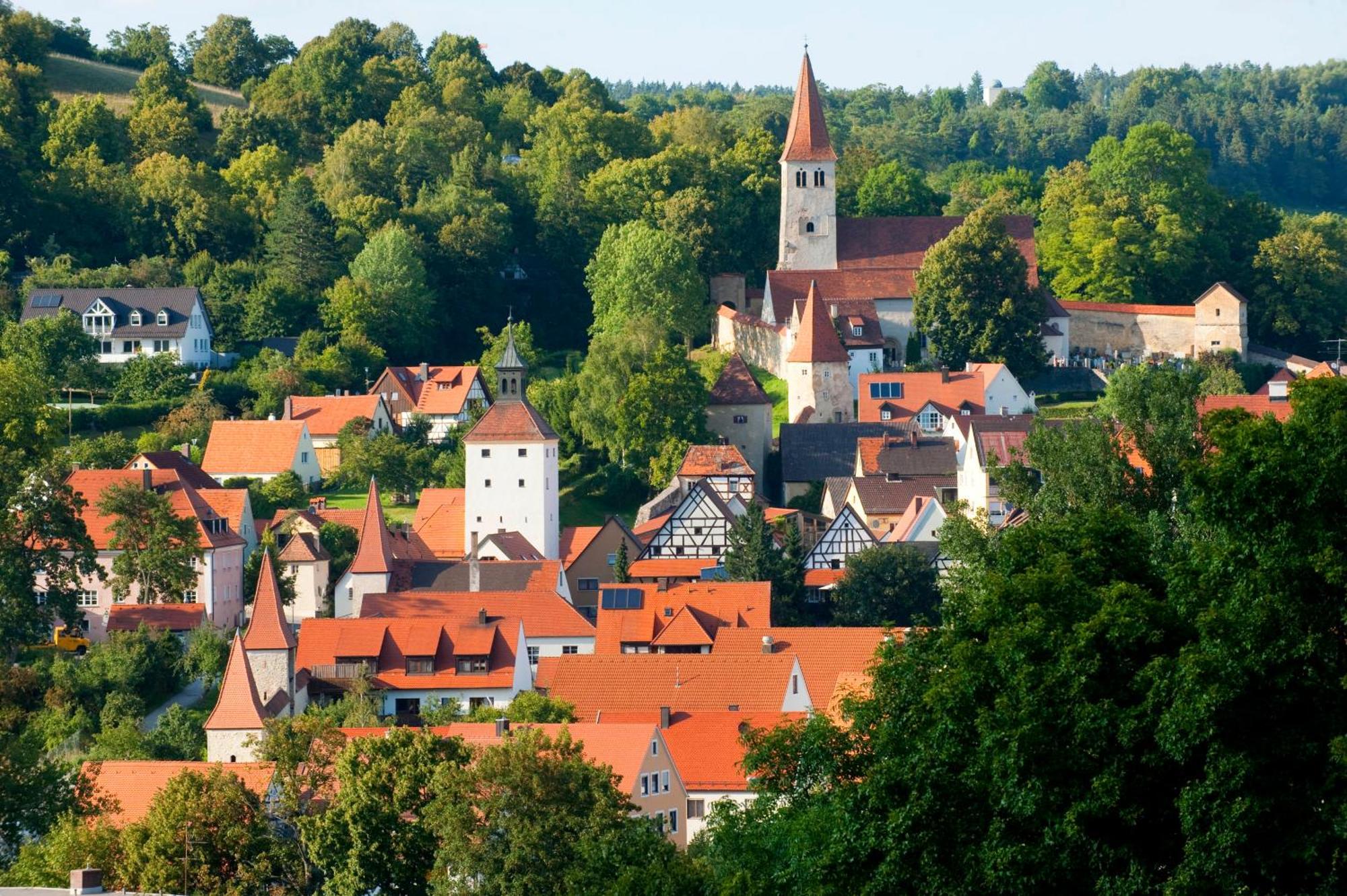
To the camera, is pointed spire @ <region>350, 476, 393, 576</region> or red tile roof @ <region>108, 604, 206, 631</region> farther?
pointed spire @ <region>350, 476, 393, 576</region>

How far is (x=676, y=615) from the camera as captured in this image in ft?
227

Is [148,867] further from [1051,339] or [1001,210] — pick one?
[1001,210]

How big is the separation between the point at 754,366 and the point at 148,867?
52168 mm

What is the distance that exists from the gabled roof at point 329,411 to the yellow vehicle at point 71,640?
18.8 m

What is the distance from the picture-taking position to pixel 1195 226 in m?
102

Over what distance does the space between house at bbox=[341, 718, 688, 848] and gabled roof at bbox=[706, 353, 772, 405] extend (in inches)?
1190

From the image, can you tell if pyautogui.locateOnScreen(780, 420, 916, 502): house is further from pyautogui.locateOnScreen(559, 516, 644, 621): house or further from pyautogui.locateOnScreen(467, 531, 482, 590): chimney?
pyautogui.locateOnScreen(467, 531, 482, 590): chimney

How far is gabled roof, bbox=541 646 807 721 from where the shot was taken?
61469 mm

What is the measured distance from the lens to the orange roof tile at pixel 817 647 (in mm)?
63281

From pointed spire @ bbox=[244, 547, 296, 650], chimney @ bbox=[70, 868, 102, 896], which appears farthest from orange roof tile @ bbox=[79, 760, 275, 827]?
pointed spire @ bbox=[244, 547, 296, 650]

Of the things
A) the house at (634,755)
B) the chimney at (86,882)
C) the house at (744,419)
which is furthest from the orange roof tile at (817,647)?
the chimney at (86,882)

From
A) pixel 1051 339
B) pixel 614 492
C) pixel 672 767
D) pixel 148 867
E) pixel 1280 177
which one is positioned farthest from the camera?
pixel 1280 177

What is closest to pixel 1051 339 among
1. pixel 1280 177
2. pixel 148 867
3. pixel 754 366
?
pixel 754 366

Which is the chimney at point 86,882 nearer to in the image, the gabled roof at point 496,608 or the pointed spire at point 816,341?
the gabled roof at point 496,608
